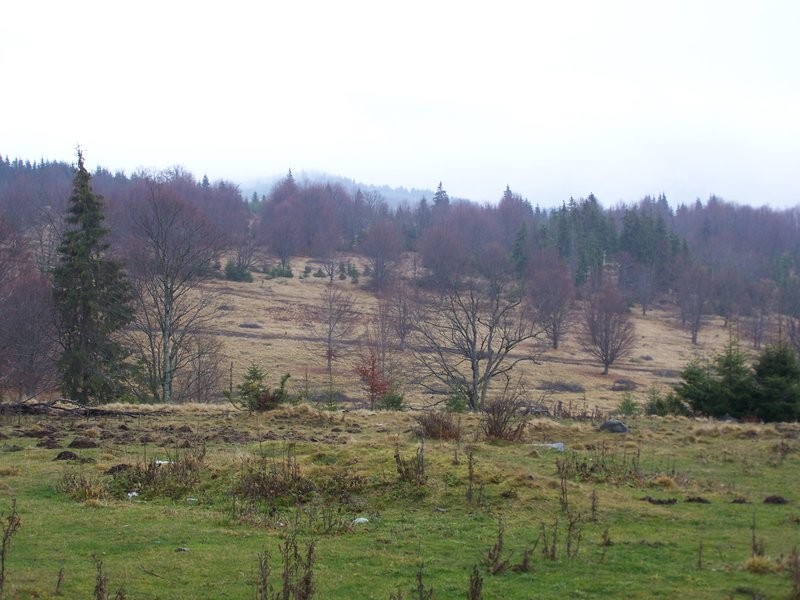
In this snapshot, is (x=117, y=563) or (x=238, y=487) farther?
(x=238, y=487)

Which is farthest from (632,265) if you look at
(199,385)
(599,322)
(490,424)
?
(490,424)

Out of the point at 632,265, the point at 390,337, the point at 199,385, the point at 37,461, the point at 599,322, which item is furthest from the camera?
the point at 632,265

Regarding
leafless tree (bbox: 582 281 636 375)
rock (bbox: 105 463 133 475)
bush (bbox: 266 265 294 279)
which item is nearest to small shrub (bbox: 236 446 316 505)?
rock (bbox: 105 463 133 475)

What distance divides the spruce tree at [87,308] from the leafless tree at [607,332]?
4307 cm

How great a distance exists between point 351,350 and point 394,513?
49.0 m

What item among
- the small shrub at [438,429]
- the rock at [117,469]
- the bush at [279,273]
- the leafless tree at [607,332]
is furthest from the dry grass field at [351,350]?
the rock at [117,469]

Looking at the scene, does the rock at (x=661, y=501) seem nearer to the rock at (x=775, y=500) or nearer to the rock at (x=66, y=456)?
the rock at (x=775, y=500)

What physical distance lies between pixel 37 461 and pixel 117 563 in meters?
7.07

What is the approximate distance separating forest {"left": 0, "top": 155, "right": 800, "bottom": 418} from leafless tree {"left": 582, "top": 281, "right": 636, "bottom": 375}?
7.6 inches

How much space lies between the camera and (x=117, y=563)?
7.74 m

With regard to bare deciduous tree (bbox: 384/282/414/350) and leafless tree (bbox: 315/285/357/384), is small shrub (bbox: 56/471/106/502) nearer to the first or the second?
bare deciduous tree (bbox: 384/282/414/350)

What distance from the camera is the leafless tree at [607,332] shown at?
6400 cm

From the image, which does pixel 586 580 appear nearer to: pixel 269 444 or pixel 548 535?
pixel 548 535

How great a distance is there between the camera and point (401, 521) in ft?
32.4
